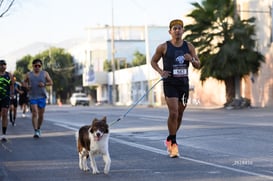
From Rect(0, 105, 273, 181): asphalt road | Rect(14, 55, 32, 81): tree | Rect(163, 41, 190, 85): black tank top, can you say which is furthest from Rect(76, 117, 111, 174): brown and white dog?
Rect(14, 55, 32, 81): tree

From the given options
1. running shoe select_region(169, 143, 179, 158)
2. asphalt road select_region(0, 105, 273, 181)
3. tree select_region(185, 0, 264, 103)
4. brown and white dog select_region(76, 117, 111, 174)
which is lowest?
asphalt road select_region(0, 105, 273, 181)

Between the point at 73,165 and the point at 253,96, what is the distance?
30.9 m

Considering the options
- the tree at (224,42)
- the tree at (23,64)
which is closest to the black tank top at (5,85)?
the tree at (224,42)

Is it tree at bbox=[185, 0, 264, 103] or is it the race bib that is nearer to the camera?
the race bib

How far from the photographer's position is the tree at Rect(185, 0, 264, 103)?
33719mm

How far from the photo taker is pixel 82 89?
97.1 meters

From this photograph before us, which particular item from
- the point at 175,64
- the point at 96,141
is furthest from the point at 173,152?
the point at 96,141

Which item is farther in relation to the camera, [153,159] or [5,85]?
[5,85]

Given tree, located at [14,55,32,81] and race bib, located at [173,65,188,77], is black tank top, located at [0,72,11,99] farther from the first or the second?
tree, located at [14,55,32,81]

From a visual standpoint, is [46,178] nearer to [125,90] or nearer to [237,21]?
[237,21]

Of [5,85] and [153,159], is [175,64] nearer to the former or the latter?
[153,159]

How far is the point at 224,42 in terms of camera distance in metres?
34.3

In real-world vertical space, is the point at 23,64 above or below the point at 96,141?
above

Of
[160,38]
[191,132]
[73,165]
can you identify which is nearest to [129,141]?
[191,132]
